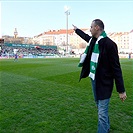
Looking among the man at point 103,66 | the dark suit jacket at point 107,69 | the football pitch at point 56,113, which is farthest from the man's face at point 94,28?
the football pitch at point 56,113

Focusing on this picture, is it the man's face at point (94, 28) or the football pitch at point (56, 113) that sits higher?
the man's face at point (94, 28)

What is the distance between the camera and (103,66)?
2801 mm

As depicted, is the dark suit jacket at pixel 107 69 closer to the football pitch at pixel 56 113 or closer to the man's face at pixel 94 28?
the man's face at pixel 94 28

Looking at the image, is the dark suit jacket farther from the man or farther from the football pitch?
the football pitch

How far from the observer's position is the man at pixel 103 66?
2719 millimetres

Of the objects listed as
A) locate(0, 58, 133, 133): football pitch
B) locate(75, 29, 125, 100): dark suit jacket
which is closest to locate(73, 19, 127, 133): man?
locate(75, 29, 125, 100): dark suit jacket

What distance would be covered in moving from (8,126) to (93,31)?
93.5 inches

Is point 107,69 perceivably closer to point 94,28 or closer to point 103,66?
point 103,66

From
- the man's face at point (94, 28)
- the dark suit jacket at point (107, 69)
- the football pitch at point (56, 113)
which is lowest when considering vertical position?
the football pitch at point (56, 113)

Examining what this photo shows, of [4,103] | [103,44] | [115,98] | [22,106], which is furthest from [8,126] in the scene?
[115,98]

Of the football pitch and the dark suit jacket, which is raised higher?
the dark suit jacket

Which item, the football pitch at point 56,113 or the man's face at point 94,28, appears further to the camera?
the football pitch at point 56,113

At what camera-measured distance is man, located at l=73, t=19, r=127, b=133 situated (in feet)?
8.92

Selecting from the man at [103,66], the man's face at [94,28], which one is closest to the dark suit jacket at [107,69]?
the man at [103,66]
